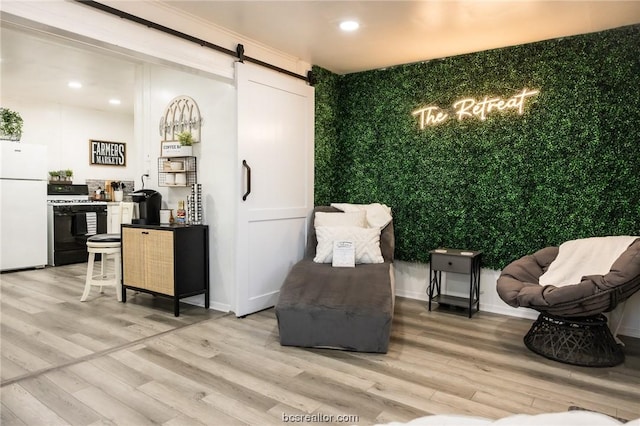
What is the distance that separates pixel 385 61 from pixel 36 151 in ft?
17.0

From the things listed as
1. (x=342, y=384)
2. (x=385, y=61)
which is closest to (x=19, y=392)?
(x=342, y=384)

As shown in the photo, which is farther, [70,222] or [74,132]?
[74,132]

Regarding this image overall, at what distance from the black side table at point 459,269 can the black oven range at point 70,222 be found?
5490 millimetres

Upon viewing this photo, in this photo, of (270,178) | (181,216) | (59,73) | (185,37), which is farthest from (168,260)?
(59,73)

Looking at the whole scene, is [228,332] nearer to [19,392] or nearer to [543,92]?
[19,392]

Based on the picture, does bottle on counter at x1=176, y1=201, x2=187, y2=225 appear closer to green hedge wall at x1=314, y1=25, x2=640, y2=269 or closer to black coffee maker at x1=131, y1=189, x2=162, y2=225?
black coffee maker at x1=131, y1=189, x2=162, y2=225

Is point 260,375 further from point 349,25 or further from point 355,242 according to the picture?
point 349,25

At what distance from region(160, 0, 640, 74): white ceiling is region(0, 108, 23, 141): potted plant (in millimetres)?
4338

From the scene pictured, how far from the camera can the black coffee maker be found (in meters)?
4.16

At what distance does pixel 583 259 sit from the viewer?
121 inches

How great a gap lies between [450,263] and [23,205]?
590 cm

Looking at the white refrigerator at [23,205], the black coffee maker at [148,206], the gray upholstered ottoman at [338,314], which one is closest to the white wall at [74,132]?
the white refrigerator at [23,205]

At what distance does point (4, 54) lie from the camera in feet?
14.5

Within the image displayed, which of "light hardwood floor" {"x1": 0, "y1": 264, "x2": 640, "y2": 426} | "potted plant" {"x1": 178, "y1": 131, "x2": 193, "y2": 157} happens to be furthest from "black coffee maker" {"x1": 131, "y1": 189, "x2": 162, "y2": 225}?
"light hardwood floor" {"x1": 0, "y1": 264, "x2": 640, "y2": 426}
